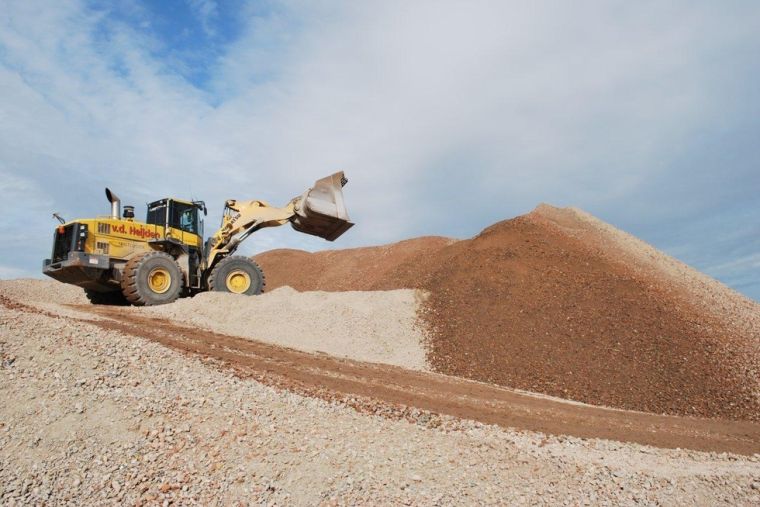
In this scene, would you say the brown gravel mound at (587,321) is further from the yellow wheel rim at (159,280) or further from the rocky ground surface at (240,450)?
the yellow wheel rim at (159,280)

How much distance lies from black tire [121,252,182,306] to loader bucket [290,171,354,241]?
3.78 metres

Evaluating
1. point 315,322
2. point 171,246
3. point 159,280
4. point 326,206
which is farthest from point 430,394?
point 171,246

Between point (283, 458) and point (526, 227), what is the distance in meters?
16.1

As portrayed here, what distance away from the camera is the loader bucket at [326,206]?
15.1 m

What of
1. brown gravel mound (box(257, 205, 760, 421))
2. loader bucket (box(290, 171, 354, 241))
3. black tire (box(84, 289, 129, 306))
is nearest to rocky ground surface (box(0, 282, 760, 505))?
brown gravel mound (box(257, 205, 760, 421))

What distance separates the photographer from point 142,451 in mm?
5086

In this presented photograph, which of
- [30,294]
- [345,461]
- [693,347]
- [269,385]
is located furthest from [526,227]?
[30,294]

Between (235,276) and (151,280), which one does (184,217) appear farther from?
(151,280)

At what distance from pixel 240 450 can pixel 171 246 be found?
10456mm

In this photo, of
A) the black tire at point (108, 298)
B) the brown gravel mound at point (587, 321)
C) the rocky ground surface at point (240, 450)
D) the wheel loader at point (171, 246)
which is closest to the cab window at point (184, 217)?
the wheel loader at point (171, 246)

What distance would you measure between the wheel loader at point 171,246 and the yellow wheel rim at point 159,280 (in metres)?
0.02

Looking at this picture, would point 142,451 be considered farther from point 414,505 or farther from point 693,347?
point 693,347

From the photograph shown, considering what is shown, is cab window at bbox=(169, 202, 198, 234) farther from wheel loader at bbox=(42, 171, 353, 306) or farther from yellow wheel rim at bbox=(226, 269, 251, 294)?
yellow wheel rim at bbox=(226, 269, 251, 294)

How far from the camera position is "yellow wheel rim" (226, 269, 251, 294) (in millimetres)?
15359
